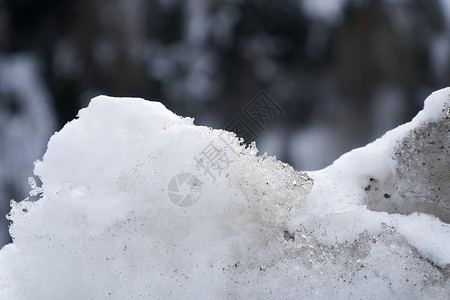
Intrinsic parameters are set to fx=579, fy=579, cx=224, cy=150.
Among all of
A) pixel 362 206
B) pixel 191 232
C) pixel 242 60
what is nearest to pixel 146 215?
pixel 191 232

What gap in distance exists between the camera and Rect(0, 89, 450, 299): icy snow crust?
74 centimetres

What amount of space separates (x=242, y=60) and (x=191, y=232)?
5079 mm

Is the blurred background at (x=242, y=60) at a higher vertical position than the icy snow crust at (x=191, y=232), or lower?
higher

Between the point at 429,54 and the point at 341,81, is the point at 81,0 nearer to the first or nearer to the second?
the point at 341,81

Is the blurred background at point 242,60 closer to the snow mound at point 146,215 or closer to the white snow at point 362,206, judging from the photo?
the white snow at point 362,206

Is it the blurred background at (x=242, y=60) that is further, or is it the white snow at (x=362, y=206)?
the blurred background at (x=242, y=60)

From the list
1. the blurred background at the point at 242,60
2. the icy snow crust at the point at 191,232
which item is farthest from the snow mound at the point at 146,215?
the blurred background at the point at 242,60

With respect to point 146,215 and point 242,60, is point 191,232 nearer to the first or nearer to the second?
point 146,215

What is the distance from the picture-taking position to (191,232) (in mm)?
775

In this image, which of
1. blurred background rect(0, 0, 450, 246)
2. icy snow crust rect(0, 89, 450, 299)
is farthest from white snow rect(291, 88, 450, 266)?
blurred background rect(0, 0, 450, 246)

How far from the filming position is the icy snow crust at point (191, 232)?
0.74 m

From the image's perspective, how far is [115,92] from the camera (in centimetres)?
528

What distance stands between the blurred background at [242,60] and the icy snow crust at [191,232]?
4.23m

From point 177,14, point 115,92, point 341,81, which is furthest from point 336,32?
point 115,92
